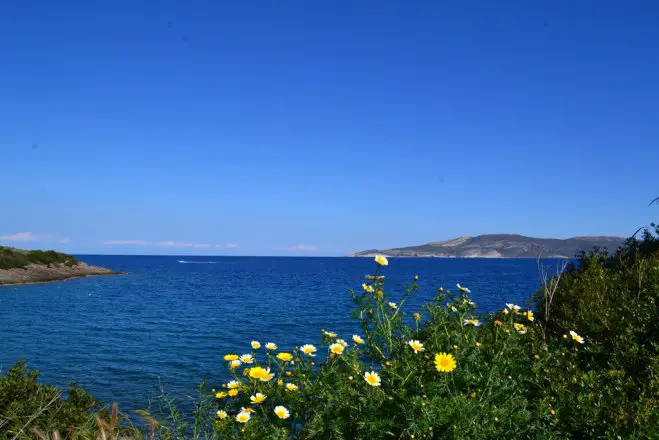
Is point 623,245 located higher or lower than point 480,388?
higher

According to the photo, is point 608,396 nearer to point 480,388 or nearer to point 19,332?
point 480,388

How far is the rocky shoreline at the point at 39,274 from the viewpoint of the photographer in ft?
206

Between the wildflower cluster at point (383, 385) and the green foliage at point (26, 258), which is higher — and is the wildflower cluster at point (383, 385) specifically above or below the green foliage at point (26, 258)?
below

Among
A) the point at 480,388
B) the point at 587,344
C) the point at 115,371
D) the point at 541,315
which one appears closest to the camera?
the point at 480,388

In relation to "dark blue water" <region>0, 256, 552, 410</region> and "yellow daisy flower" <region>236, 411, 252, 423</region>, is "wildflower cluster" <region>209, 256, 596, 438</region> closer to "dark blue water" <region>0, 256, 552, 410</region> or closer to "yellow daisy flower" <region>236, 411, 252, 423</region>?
"yellow daisy flower" <region>236, 411, 252, 423</region>

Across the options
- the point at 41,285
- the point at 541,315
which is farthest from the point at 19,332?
the point at 41,285

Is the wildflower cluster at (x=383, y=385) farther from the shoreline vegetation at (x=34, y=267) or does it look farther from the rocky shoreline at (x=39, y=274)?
the rocky shoreline at (x=39, y=274)

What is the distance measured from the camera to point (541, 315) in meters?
8.10

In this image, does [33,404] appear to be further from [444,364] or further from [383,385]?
[444,364]

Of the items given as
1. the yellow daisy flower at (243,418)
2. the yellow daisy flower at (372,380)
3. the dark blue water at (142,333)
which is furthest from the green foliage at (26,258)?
the yellow daisy flower at (372,380)

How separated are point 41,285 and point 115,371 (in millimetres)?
51549

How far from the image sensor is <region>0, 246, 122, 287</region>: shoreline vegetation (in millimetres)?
63688

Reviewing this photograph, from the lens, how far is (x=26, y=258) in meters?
69.7

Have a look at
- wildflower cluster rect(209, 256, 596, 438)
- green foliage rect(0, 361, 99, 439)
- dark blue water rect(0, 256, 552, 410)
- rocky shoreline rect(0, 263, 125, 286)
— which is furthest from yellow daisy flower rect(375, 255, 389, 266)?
rocky shoreline rect(0, 263, 125, 286)
